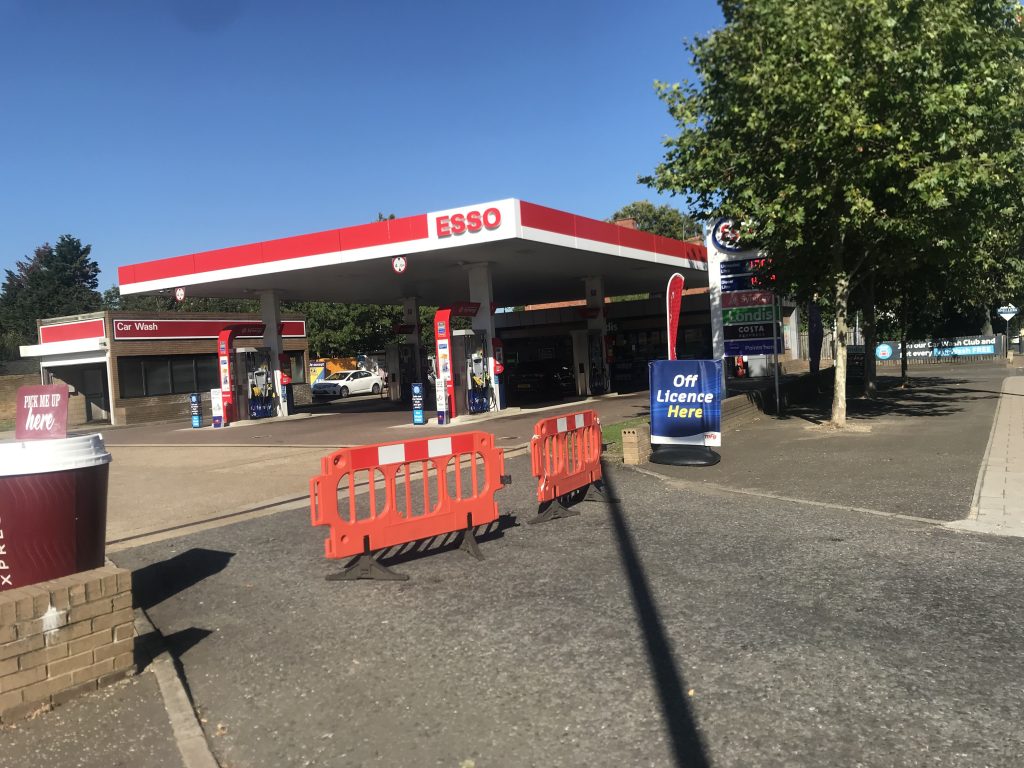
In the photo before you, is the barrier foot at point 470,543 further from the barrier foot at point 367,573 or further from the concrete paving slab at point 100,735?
the concrete paving slab at point 100,735

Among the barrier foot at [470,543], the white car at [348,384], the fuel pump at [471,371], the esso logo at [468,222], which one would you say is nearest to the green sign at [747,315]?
the esso logo at [468,222]

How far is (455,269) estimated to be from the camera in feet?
78.8

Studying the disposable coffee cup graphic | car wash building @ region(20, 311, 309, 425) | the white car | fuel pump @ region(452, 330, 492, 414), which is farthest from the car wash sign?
the white car

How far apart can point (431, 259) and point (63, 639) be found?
60.1 feet

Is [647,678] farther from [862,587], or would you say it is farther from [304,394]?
[304,394]

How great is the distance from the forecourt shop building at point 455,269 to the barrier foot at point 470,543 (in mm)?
12247

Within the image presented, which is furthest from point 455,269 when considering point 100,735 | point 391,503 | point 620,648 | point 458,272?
point 100,735

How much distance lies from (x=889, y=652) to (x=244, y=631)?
4.07 m

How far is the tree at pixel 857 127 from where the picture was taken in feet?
39.0

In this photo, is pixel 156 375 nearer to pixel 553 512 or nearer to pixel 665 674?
pixel 553 512

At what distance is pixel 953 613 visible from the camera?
4859 millimetres

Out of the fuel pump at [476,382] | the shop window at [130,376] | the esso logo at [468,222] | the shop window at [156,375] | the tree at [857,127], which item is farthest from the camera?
the shop window at [156,375]

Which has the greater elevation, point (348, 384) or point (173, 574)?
point (348, 384)

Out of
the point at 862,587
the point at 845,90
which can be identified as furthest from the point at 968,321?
the point at 862,587
